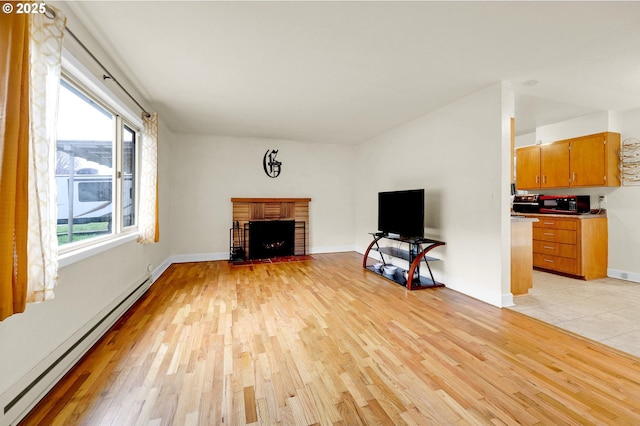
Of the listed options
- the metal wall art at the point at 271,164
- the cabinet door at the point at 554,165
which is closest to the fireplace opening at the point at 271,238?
the metal wall art at the point at 271,164

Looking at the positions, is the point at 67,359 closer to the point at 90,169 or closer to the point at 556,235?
the point at 90,169

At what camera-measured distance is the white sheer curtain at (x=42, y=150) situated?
1.31m

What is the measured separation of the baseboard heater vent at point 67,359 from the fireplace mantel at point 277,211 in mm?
2677

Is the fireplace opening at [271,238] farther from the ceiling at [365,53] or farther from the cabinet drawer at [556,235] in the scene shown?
the cabinet drawer at [556,235]

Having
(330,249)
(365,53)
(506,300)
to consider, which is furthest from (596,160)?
(330,249)

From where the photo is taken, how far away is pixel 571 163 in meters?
4.25

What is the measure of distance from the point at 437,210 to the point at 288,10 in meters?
3.06

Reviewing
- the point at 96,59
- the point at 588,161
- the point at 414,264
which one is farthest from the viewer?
the point at 588,161

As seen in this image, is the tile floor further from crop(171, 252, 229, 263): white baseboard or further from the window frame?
crop(171, 252, 229, 263): white baseboard

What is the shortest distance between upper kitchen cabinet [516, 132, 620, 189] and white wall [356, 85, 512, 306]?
2362mm

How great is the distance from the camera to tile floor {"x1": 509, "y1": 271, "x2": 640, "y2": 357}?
2240 mm

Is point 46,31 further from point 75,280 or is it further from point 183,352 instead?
point 183,352

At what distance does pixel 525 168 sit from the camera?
491cm

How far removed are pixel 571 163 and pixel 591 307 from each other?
257 centimetres
